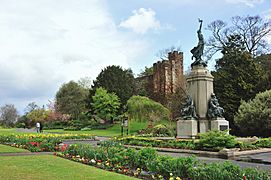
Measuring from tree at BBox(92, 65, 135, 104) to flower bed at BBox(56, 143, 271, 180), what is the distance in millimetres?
46315

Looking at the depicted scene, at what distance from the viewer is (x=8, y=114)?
4109 inches

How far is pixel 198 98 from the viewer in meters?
22.3

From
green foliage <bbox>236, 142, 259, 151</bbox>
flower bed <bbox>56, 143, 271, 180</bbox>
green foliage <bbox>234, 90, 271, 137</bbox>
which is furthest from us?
green foliage <bbox>234, 90, 271, 137</bbox>

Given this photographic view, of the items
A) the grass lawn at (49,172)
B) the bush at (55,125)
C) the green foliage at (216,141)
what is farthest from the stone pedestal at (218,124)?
the bush at (55,125)

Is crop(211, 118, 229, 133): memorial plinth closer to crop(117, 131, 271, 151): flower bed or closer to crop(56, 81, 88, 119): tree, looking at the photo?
crop(117, 131, 271, 151): flower bed

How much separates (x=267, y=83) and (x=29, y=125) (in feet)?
188

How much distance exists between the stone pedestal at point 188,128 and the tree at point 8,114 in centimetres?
8896

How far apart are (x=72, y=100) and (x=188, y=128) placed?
2086 inches

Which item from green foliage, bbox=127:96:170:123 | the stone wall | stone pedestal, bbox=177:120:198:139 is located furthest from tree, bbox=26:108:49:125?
stone pedestal, bbox=177:120:198:139

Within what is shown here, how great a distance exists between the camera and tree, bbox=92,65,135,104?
2315 inches

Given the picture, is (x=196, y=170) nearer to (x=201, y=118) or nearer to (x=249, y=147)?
(x=249, y=147)

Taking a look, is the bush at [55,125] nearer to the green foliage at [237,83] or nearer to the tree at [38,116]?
the tree at [38,116]

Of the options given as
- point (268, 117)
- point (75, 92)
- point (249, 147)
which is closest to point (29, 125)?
point (75, 92)

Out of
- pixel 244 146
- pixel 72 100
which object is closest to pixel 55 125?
pixel 72 100
